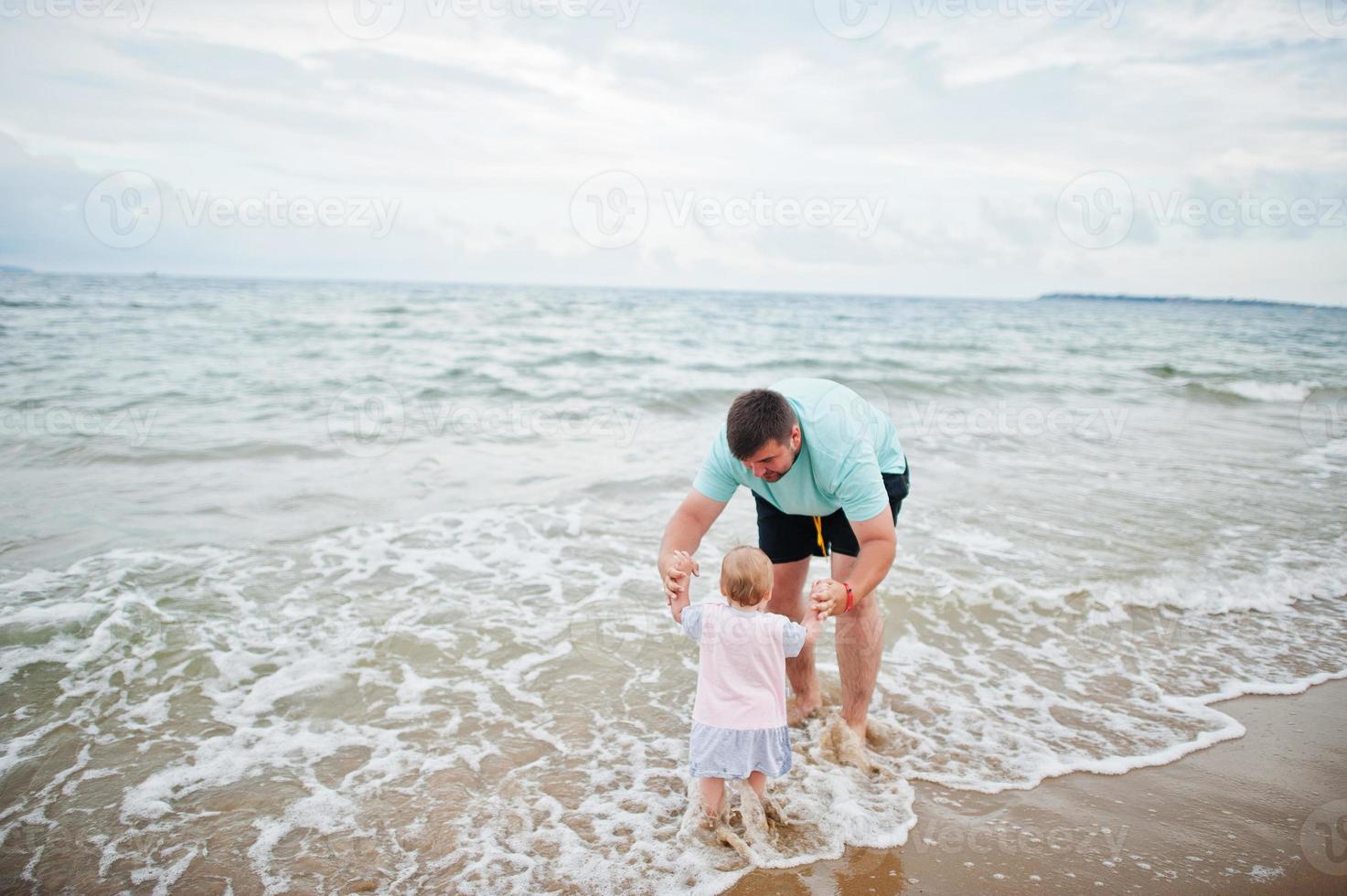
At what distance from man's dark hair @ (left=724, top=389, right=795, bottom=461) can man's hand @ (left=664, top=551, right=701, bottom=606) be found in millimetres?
507

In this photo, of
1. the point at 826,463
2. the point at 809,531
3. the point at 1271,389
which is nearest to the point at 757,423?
the point at 826,463

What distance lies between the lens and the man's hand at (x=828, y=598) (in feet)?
10.8

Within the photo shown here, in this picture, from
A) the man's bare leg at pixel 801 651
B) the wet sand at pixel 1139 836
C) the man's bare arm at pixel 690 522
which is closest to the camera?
the wet sand at pixel 1139 836

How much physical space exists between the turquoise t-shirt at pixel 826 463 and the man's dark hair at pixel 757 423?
23 cm

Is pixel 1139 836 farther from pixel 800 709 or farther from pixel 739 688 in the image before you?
pixel 739 688

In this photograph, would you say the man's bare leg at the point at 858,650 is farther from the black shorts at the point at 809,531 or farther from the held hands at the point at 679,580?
the held hands at the point at 679,580

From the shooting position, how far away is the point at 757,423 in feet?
10.8

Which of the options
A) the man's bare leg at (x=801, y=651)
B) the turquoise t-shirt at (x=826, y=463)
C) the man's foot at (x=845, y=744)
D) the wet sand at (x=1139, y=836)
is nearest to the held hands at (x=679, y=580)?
the turquoise t-shirt at (x=826, y=463)

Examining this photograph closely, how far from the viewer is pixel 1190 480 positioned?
999cm

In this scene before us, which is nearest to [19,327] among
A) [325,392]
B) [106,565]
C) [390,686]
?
[325,392]

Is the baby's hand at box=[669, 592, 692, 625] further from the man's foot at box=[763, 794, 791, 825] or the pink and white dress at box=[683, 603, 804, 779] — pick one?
the man's foot at box=[763, 794, 791, 825]

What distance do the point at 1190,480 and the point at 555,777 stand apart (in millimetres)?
9437

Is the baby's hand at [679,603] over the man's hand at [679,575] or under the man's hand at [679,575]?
under

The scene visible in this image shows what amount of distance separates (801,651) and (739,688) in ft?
3.28
